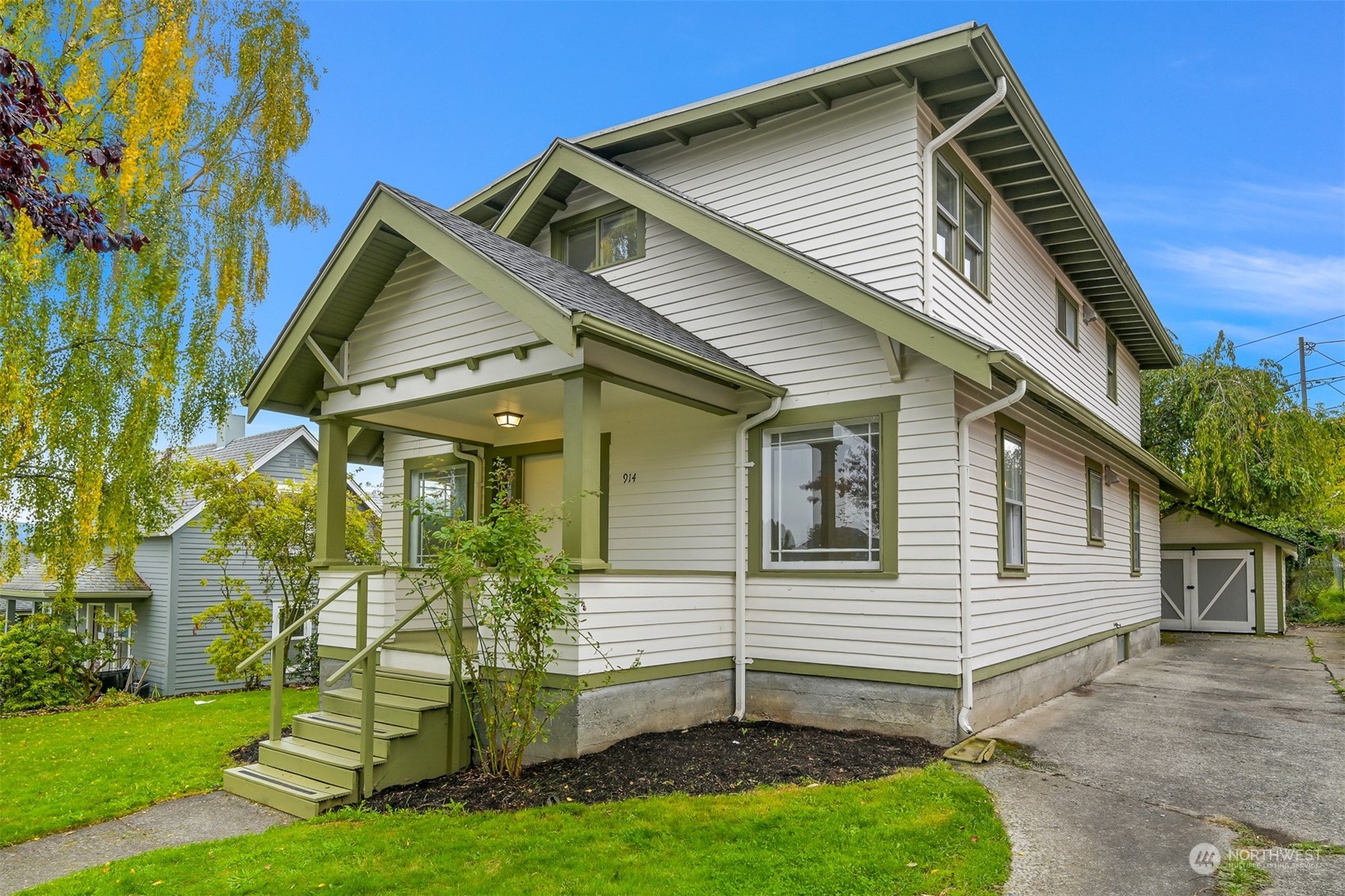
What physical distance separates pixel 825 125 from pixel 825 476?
3711 mm

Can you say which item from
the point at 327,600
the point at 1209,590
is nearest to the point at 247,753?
the point at 327,600

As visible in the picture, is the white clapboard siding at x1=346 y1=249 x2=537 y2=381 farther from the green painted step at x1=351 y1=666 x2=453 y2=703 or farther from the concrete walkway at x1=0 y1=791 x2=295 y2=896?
the concrete walkway at x1=0 y1=791 x2=295 y2=896

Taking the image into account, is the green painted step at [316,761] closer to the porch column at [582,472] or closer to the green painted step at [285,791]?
the green painted step at [285,791]

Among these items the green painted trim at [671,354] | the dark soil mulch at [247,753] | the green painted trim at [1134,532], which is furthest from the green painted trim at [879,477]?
the green painted trim at [1134,532]

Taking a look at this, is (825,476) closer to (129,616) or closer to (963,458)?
(963,458)

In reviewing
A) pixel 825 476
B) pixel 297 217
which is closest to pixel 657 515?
pixel 825 476

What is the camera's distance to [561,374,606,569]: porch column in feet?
22.7

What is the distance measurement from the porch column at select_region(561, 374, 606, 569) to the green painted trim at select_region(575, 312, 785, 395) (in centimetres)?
45

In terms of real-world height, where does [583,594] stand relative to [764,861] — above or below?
above

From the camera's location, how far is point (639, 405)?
9406 millimetres

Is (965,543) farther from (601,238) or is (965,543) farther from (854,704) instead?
(601,238)

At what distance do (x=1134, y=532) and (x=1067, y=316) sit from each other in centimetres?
456

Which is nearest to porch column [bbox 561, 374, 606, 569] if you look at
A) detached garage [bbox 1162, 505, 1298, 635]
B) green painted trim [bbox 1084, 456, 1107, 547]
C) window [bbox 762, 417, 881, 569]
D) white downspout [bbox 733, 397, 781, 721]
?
white downspout [bbox 733, 397, 781, 721]

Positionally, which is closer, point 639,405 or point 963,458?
point 963,458
